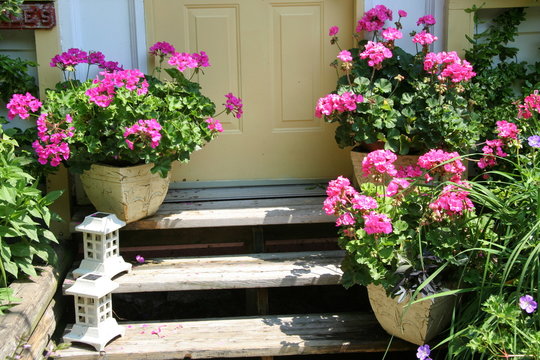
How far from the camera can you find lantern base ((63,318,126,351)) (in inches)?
121

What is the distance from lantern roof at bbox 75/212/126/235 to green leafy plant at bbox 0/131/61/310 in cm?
17

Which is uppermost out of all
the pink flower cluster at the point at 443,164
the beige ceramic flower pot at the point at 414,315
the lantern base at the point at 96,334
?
the pink flower cluster at the point at 443,164

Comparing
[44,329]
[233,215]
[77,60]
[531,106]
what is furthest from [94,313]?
[531,106]

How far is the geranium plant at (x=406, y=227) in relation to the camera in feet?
9.16

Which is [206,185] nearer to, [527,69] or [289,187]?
[289,187]

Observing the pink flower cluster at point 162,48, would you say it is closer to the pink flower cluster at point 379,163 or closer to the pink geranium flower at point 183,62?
the pink geranium flower at point 183,62

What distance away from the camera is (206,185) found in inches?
166

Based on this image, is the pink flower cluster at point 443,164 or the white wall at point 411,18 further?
the white wall at point 411,18

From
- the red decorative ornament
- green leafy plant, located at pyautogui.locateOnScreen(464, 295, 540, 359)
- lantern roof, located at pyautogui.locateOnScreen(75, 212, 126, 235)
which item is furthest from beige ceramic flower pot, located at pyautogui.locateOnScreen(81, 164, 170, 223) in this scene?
green leafy plant, located at pyautogui.locateOnScreen(464, 295, 540, 359)

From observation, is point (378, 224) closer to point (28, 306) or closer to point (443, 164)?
point (443, 164)

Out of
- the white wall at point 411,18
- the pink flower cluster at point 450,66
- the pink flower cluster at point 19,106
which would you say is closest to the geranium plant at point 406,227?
the pink flower cluster at point 450,66

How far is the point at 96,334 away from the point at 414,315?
1.40 meters

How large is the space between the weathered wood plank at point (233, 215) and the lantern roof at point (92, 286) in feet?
1.67

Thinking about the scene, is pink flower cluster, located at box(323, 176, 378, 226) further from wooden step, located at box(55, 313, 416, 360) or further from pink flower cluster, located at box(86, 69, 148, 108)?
pink flower cluster, located at box(86, 69, 148, 108)
